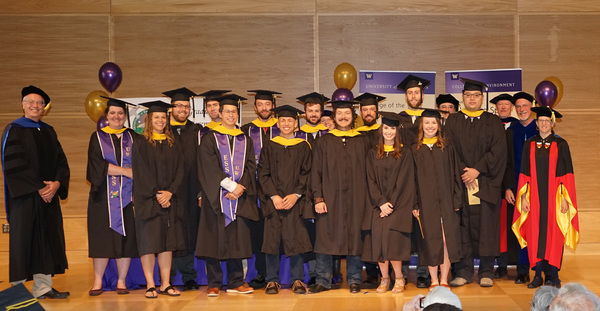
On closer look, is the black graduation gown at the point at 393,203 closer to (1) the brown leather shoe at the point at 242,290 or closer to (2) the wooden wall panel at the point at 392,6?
(1) the brown leather shoe at the point at 242,290

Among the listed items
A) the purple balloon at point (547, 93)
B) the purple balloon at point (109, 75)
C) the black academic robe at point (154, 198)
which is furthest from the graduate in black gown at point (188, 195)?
the purple balloon at point (547, 93)

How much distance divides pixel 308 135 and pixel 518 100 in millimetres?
2264

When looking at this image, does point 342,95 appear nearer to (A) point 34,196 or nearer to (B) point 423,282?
(B) point 423,282

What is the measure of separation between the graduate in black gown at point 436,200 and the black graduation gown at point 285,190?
1.05 meters

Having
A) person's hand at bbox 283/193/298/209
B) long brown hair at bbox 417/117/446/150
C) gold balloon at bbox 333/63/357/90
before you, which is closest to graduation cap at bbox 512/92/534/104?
long brown hair at bbox 417/117/446/150

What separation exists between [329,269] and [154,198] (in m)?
1.75

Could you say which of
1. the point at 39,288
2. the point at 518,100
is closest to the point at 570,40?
the point at 518,100

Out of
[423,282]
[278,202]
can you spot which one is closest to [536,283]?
[423,282]

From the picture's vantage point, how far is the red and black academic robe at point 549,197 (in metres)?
6.08

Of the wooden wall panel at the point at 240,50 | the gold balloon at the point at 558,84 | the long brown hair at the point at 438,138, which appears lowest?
the long brown hair at the point at 438,138

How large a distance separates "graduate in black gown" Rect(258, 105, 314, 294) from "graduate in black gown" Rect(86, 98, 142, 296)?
4.10 feet

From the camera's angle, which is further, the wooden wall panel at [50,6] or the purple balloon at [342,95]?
the wooden wall panel at [50,6]

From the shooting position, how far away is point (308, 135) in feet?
21.2

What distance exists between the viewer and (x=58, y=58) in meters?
8.66
